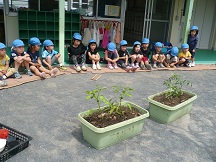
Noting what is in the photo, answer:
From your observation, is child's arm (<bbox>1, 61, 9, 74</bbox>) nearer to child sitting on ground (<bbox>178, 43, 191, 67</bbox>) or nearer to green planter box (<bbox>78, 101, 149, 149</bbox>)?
green planter box (<bbox>78, 101, 149, 149</bbox>)

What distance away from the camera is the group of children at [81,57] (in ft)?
13.8

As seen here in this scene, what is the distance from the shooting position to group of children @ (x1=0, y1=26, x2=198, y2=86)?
13.8ft

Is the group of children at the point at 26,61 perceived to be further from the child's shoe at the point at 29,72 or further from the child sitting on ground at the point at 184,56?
the child sitting on ground at the point at 184,56

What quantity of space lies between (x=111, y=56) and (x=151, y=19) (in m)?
3.26

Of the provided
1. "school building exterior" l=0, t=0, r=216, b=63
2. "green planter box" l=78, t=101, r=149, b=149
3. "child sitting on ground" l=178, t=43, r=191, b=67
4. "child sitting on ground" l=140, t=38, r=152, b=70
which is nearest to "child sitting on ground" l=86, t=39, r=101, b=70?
"child sitting on ground" l=140, t=38, r=152, b=70

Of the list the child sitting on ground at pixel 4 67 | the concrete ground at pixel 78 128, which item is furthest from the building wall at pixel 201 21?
the child sitting on ground at pixel 4 67

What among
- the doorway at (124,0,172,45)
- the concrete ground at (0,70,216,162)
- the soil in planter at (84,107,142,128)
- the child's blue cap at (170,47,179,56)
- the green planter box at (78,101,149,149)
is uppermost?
the doorway at (124,0,172,45)

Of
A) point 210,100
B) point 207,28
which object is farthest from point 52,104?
point 207,28

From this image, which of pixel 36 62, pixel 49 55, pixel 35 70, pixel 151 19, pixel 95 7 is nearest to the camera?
pixel 35 70

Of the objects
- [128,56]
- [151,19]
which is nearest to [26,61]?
[128,56]

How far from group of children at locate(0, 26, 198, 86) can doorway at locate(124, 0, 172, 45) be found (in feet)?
6.95

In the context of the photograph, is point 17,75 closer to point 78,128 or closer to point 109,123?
point 78,128

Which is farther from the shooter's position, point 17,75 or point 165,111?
point 17,75

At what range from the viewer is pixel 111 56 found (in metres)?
5.38
